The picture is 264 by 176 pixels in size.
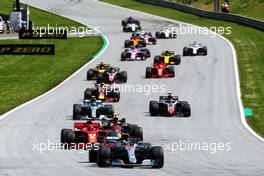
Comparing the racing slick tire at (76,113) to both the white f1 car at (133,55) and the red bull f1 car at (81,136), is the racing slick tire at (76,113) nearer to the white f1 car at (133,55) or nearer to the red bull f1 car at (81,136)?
the red bull f1 car at (81,136)

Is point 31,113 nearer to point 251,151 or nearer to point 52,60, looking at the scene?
point 251,151

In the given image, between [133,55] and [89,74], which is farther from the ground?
[133,55]

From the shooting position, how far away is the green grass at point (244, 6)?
326ft

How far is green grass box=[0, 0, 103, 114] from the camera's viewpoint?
45062mm

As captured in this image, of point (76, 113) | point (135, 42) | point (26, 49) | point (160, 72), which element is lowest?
point (76, 113)

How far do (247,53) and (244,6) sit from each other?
44.8 m

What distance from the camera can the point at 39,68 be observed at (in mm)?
56781

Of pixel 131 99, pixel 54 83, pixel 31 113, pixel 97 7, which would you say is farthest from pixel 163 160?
Result: pixel 97 7

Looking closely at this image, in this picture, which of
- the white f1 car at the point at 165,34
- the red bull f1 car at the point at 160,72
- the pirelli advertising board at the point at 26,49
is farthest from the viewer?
the white f1 car at the point at 165,34

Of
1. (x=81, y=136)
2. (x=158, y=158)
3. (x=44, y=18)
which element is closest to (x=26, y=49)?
(x=44, y=18)

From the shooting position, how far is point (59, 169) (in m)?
22.8

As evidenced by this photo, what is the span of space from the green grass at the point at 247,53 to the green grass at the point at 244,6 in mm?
10103

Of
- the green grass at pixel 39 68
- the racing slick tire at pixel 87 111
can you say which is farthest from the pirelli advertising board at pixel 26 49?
the racing slick tire at pixel 87 111

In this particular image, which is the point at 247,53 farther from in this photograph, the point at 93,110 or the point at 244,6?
the point at 244,6
